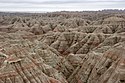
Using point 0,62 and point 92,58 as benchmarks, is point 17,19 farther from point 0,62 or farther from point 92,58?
point 0,62

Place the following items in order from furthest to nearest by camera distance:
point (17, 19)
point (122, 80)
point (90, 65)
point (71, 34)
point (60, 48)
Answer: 1. point (17, 19)
2. point (71, 34)
3. point (60, 48)
4. point (90, 65)
5. point (122, 80)

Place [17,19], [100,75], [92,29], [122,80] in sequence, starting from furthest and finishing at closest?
[17,19]
[92,29]
[100,75]
[122,80]

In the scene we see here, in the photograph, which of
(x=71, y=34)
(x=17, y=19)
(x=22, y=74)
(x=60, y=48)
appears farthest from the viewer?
(x=17, y=19)

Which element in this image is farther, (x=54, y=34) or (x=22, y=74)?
(x=54, y=34)

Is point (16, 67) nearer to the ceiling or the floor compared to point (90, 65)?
nearer to the ceiling

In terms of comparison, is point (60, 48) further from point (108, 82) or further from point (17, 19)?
point (17, 19)

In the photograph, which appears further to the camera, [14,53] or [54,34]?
[54,34]

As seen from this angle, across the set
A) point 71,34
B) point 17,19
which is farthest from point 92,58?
point 17,19

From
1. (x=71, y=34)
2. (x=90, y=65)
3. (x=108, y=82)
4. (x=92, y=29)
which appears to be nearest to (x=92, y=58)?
(x=90, y=65)

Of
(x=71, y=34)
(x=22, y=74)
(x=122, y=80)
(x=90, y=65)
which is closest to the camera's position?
(x=22, y=74)
